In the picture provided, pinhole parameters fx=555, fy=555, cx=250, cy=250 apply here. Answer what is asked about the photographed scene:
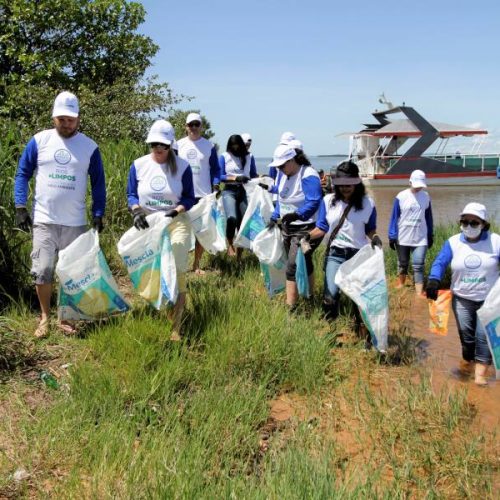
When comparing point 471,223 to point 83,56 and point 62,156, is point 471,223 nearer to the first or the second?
point 62,156

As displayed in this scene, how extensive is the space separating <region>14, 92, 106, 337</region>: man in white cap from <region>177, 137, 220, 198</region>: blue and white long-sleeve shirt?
7.28 feet

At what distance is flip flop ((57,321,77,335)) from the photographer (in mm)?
4016

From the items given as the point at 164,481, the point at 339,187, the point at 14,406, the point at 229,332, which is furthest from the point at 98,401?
the point at 339,187

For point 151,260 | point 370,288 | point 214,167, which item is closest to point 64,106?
point 151,260

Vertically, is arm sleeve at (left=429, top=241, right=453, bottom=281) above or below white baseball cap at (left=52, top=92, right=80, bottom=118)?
below

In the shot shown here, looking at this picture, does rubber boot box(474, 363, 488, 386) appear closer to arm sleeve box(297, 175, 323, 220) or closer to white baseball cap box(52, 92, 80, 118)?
arm sleeve box(297, 175, 323, 220)

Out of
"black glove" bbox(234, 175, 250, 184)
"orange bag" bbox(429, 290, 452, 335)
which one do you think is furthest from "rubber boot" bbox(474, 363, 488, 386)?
"black glove" bbox(234, 175, 250, 184)

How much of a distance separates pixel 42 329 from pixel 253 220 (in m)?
2.48

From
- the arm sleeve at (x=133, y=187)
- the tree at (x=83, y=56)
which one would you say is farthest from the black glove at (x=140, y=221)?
the tree at (x=83, y=56)

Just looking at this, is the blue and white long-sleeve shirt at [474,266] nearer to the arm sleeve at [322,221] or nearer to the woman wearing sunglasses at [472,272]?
the woman wearing sunglasses at [472,272]

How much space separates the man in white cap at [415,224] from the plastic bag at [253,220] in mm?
1885

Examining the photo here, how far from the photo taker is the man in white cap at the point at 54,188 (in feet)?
12.9

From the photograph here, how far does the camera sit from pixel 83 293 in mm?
3908

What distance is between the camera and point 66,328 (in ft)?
13.3
